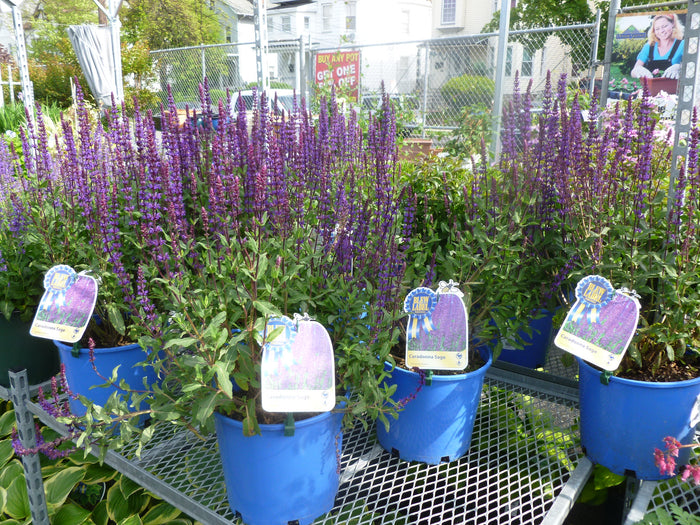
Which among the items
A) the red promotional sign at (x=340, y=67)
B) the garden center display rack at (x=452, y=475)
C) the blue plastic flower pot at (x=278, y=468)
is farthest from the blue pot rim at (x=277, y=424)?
the red promotional sign at (x=340, y=67)

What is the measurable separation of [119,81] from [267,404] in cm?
901

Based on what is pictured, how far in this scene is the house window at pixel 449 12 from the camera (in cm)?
3697

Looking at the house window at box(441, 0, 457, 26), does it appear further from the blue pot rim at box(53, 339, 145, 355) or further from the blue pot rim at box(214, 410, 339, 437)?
the blue pot rim at box(214, 410, 339, 437)

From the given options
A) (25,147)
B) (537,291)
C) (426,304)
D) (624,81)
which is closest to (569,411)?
(537,291)

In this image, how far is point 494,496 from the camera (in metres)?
1.82

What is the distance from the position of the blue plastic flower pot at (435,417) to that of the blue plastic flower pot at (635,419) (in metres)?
0.37

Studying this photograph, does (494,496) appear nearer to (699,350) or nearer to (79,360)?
(699,350)

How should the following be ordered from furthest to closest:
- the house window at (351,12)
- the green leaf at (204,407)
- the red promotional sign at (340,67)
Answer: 1. the house window at (351,12)
2. the red promotional sign at (340,67)
3. the green leaf at (204,407)

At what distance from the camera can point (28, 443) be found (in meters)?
2.01

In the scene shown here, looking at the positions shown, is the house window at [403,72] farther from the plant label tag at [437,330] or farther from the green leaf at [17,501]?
the green leaf at [17,501]

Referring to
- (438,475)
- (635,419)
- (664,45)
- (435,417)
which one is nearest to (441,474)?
(438,475)

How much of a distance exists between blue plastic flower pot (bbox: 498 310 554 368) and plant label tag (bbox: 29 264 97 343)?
1774mm

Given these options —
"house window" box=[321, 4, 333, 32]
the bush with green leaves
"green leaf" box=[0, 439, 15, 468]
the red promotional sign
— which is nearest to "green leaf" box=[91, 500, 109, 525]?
the bush with green leaves

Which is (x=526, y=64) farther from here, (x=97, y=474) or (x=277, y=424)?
(x=277, y=424)
